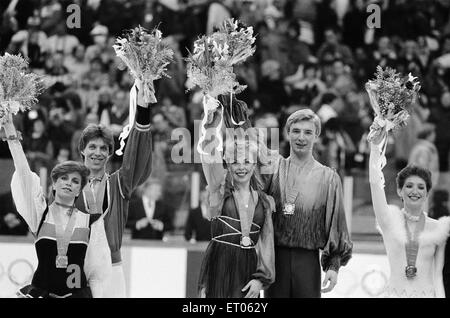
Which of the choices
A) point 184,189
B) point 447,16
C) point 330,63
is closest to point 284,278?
point 184,189

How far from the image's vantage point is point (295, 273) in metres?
7.73

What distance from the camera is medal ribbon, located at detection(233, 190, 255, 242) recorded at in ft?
Result: 24.6

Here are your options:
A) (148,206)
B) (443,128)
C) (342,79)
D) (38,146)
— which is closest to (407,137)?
(443,128)

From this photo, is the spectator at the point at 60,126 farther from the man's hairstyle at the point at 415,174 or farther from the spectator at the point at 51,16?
the man's hairstyle at the point at 415,174

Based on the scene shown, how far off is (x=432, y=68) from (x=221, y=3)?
2.08 m

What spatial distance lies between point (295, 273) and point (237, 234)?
511 mm

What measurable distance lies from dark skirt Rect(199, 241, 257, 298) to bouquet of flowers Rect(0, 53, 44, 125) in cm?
155

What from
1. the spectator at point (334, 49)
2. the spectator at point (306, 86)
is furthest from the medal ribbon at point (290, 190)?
the spectator at point (334, 49)

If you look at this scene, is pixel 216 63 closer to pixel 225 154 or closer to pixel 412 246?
pixel 225 154

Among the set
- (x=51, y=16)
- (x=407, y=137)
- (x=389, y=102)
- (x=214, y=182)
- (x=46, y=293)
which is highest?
(x=51, y=16)

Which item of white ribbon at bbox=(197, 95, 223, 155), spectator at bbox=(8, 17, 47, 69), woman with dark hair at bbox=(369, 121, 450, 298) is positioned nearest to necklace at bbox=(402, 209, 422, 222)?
woman with dark hair at bbox=(369, 121, 450, 298)

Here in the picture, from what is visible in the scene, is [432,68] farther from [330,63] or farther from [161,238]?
[161,238]

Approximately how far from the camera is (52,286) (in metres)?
7.54

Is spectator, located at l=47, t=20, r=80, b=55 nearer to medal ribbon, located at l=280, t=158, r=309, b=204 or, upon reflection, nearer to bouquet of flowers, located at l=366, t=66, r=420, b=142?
medal ribbon, located at l=280, t=158, r=309, b=204
